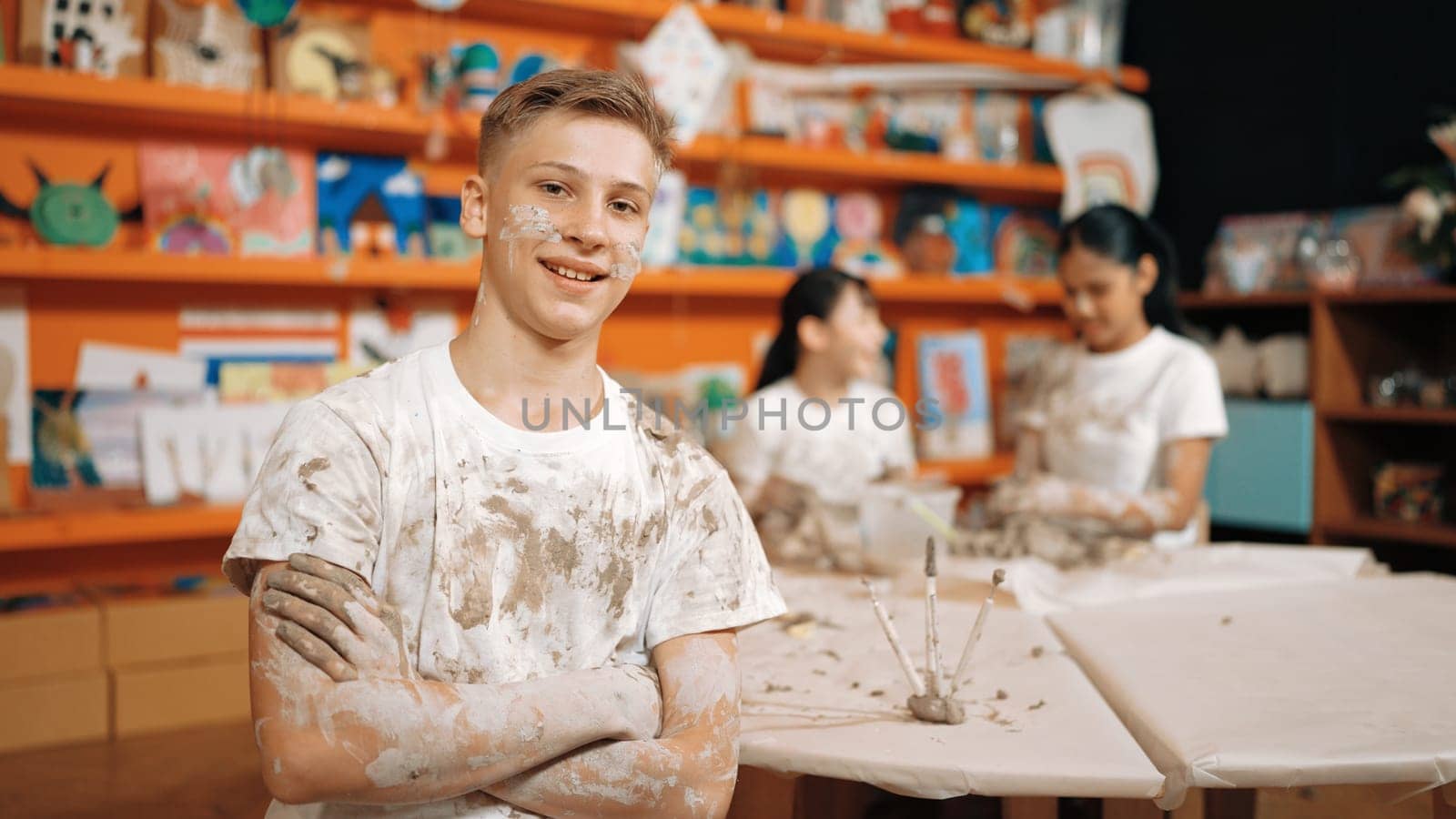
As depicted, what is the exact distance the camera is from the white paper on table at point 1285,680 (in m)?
1.13

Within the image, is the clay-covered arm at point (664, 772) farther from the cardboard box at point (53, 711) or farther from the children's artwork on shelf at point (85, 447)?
the children's artwork on shelf at point (85, 447)

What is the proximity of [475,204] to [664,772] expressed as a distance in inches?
25.2

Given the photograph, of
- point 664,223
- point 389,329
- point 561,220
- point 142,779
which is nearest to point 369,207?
point 389,329

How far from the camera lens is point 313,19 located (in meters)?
3.01

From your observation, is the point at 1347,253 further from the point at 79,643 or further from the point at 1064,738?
the point at 79,643

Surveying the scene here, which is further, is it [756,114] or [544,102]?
[756,114]

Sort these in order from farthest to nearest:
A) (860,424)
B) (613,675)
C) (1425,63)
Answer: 1. (1425,63)
2. (860,424)
3. (613,675)

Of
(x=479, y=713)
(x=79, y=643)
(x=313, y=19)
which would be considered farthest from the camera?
(x=313, y=19)

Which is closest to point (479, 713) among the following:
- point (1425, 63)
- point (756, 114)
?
point (756, 114)

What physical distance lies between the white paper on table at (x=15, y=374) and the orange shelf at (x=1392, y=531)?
373cm

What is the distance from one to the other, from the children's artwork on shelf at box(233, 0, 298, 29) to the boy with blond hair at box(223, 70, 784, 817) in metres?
1.89

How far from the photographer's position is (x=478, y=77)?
3117mm

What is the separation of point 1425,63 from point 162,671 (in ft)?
13.4

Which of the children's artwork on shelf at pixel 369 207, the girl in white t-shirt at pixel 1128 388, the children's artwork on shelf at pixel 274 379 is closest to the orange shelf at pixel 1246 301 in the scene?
the girl in white t-shirt at pixel 1128 388
